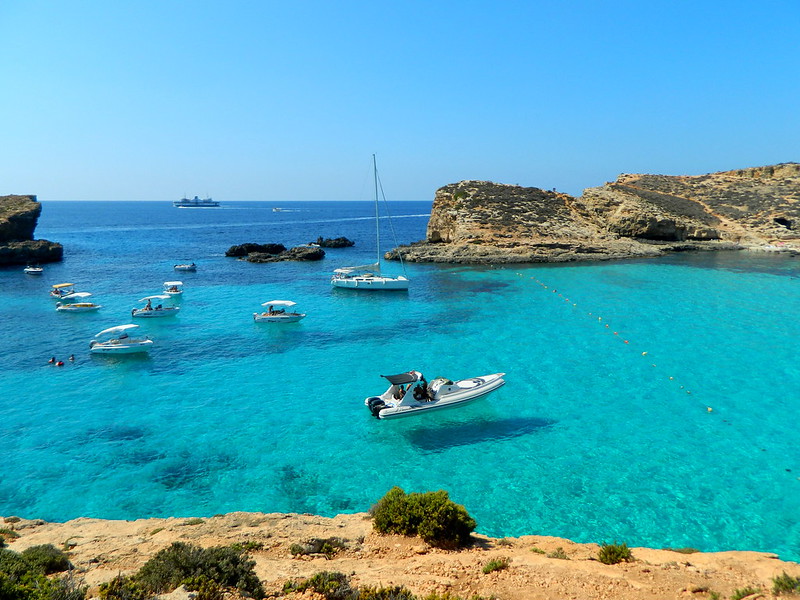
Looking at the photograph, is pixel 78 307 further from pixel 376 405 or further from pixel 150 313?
pixel 376 405

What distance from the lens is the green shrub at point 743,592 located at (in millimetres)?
8223

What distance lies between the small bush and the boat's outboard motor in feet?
35.0

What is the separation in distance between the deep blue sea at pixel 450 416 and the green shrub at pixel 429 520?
266cm

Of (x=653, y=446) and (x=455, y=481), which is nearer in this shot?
(x=455, y=481)

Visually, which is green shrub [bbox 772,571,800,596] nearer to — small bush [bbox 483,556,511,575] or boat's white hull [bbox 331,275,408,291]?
small bush [bbox 483,556,511,575]

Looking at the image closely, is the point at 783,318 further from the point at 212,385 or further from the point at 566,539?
the point at 212,385

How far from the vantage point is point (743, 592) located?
839 cm

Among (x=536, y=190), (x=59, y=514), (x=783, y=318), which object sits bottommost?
(x=59, y=514)

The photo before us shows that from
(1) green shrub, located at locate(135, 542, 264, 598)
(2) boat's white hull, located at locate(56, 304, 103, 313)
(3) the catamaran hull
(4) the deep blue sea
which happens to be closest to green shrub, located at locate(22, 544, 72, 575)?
(1) green shrub, located at locate(135, 542, 264, 598)

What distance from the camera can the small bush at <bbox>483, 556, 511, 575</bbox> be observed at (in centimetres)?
934

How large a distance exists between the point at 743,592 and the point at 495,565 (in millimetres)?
4298

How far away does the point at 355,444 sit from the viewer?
18578mm

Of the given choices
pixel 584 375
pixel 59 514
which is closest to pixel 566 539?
pixel 584 375

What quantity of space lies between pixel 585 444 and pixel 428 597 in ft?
40.0
